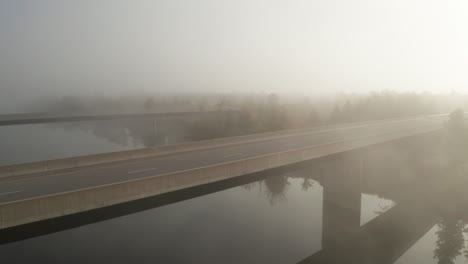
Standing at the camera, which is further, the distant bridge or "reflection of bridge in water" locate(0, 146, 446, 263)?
the distant bridge

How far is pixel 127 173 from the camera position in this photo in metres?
14.8

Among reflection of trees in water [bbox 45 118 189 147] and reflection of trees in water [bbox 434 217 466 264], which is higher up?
reflection of trees in water [bbox 45 118 189 147]

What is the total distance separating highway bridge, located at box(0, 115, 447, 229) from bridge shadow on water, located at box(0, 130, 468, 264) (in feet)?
1.63

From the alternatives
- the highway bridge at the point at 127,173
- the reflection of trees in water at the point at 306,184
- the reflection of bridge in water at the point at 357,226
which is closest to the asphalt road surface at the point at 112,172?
the highway bridge at the point at 127,173

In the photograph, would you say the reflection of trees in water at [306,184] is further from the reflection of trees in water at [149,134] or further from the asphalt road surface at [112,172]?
the reflection of trees in water at [149,134]

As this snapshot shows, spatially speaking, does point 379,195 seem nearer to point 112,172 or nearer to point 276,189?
point 276,189

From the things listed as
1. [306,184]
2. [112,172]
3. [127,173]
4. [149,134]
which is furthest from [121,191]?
[149,134]

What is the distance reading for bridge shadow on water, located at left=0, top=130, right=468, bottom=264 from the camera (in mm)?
11820

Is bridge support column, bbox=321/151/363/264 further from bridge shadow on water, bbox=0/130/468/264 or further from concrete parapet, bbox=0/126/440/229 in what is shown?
concrete parapet, bbox=0/126/440/229

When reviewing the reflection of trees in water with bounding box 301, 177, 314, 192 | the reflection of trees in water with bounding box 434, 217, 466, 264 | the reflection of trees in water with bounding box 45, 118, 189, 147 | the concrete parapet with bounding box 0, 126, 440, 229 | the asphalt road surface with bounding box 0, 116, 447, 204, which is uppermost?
the concrete parapet with bounding box 0, 126, 440, 229

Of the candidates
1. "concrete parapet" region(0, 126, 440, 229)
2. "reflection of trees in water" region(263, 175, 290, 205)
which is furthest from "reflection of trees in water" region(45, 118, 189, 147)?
"concrete parapet" region(0, 126, 440, 229)

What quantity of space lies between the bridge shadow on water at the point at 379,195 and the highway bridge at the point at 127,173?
0.50 m

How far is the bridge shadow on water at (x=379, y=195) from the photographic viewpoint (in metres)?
11.8

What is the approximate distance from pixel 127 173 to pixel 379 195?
27.2 m
